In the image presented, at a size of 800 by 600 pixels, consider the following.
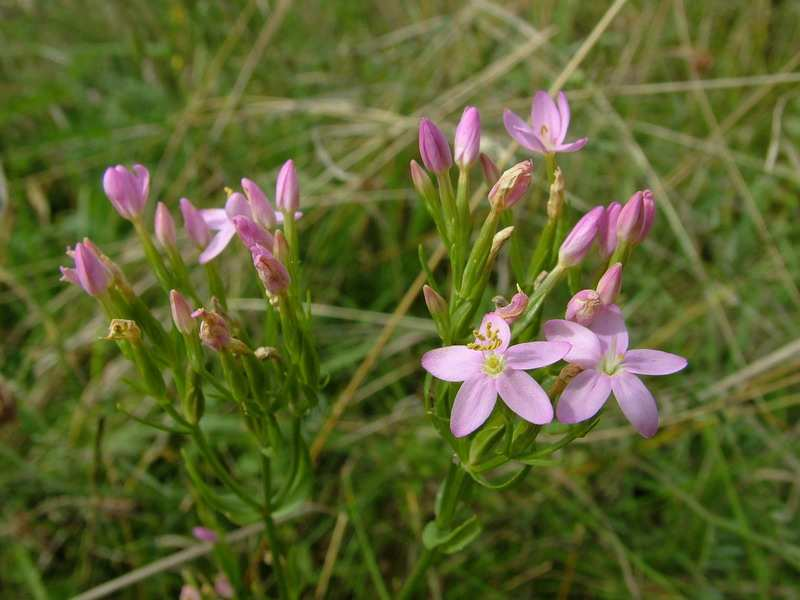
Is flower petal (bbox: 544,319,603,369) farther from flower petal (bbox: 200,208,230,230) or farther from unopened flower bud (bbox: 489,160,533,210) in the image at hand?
flower petal (bbox: 200,208,230,230)

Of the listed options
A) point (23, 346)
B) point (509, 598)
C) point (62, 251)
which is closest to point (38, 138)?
point (62, 251)

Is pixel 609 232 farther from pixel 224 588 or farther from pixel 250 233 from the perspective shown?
pixel 224 588

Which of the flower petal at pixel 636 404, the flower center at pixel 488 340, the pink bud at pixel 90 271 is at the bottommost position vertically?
the flower petal at pixel 636 404

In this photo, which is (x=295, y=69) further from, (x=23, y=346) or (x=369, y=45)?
(x=23, y=346)

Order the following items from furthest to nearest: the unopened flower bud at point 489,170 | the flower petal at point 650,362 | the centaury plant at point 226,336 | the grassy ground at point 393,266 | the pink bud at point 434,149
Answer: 1. the grassy ground at point 393,266
2. the unopened flower bud at point 489,170
3. the pink bud at point 434,149
4. the centaury plant at point 226,336
5. the flower petal at point 650,362

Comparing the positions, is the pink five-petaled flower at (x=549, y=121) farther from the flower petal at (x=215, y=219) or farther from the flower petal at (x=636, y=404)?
the flower petal at (x=215, y=219)

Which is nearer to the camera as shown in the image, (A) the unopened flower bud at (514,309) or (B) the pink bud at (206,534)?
(A) the unopened flower bud at (514,309)

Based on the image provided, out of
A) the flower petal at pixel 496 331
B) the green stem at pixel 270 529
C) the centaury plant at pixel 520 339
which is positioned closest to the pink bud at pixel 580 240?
the centaury plant at pixel 520 339
